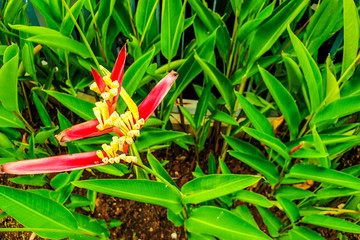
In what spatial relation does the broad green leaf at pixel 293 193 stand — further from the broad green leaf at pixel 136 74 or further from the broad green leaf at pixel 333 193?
the broad green leaf at pixel 136 74

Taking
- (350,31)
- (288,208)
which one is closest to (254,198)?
(288,208)

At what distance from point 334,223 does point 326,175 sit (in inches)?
5.2

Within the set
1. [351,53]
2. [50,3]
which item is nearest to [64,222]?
[50,3]

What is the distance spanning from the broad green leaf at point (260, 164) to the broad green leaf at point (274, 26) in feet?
0.70

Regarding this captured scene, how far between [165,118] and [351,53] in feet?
1.37

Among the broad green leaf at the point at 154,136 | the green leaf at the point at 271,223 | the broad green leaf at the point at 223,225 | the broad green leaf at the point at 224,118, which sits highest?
the broad green leaf at the point at 154,136

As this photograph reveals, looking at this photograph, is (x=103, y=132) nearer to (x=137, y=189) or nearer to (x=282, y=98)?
(x=137, y=189)

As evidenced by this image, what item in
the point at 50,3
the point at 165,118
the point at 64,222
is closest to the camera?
the point at 64,222

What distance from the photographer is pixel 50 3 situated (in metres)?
0.66

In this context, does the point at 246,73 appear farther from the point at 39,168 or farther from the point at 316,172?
the point at 39,168

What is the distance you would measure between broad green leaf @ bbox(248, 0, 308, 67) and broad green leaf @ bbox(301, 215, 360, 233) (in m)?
0.37

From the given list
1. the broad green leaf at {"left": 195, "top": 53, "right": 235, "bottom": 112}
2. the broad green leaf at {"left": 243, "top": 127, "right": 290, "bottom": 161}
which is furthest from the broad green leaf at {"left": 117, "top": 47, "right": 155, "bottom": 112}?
the broad green leaf at {"left": 243, "top": 127, "right": 290, "bottom": 161}

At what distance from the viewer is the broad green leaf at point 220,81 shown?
0.65 meters

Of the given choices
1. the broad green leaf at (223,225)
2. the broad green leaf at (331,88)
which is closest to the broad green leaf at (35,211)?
the broad green leaf at (223,225)
